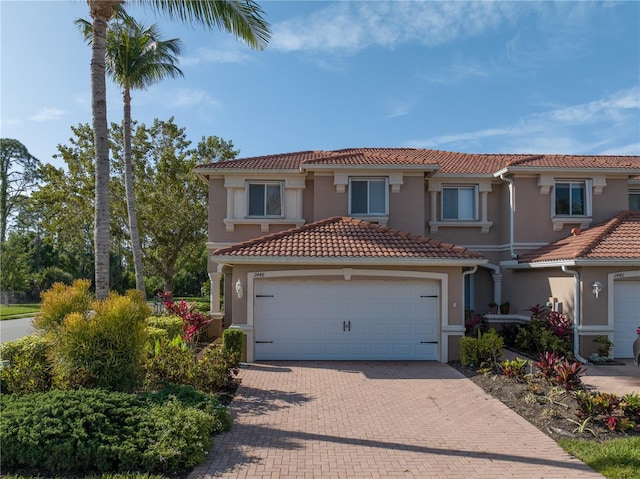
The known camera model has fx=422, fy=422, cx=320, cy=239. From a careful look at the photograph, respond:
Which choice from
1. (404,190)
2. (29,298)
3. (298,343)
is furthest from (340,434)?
(29,298)

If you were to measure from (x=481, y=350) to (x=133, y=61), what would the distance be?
14806 mm

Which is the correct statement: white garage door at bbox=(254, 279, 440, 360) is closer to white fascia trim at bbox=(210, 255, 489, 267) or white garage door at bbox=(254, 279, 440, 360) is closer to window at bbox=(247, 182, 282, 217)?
white fascia trim at bbox=(210, 255, 489, 267)

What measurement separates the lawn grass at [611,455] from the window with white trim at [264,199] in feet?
36.4

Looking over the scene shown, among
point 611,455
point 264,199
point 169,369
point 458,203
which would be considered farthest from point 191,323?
point 458,203

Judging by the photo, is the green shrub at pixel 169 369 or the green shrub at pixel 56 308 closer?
the green shrub at pixel 56 308

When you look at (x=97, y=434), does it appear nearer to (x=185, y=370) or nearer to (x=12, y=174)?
(x=185, y=370)

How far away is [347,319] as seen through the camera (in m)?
11.9

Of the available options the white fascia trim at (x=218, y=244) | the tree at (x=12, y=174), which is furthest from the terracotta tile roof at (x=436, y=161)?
the tree at (x=12, y=174)

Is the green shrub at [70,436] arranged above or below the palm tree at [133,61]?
below

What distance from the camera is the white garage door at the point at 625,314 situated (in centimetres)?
1206

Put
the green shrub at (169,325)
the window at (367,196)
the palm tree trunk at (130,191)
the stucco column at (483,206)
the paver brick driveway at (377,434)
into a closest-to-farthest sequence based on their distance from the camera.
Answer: the paver brick driveway at (377,434)
the green shrub at (169,325)
the window at (367,196)
the palm tree trunk at (130,191)
the stucco column at (483,206)

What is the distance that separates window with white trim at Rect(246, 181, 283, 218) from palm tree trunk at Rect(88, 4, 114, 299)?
19.8ft

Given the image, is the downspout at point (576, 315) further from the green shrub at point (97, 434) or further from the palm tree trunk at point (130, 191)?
the palm tree trunk at point (130, 191)

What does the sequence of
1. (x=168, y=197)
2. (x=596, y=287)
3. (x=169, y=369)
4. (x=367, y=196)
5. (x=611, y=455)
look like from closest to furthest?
(x=611, y=455) → (x=169, y=369) → (x=596, y=287) → (x=367, y=196) → (x=168, y=197)
